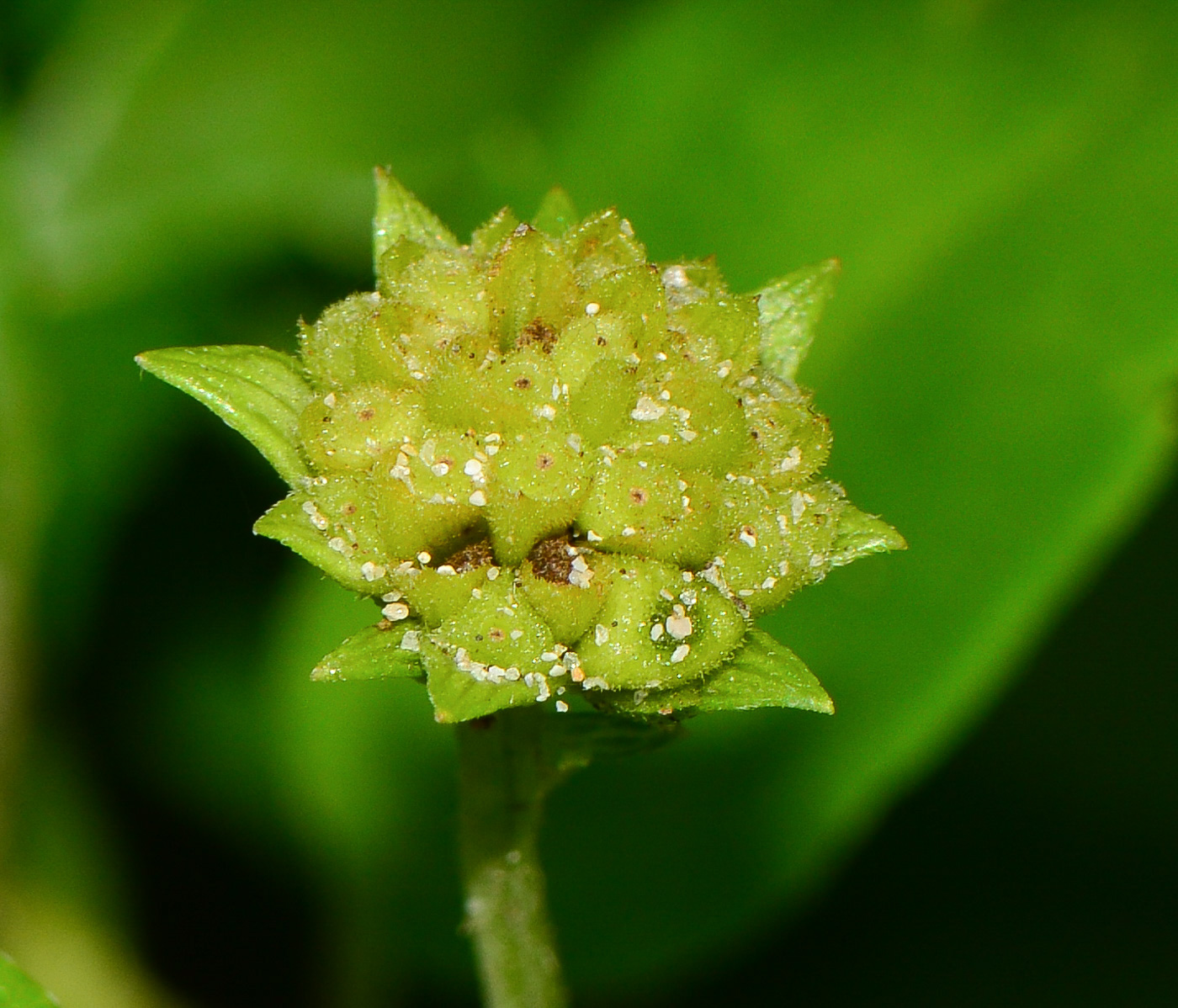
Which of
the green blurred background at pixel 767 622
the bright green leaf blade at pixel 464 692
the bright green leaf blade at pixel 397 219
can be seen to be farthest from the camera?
the green blurred background at pixel 767 622

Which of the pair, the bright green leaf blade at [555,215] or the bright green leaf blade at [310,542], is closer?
the bright green leaf blade at [310,542]

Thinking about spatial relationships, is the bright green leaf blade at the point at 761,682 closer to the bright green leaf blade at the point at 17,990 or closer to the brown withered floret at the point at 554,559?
the brown withered floret at the point at 554,559

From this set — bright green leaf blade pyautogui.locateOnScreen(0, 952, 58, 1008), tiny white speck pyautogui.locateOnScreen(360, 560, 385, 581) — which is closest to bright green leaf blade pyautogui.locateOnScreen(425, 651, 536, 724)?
tiny white speck pyautogui.locateOnScreen(360, 560, 385, 581)

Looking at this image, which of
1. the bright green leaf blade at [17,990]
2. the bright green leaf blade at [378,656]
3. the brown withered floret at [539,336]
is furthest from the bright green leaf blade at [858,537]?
the bright green leaf blade at [17,990]

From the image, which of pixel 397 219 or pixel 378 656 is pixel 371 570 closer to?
pixel 378 656

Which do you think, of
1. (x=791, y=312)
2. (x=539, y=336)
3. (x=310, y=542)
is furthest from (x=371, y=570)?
(x=791, y=312)
